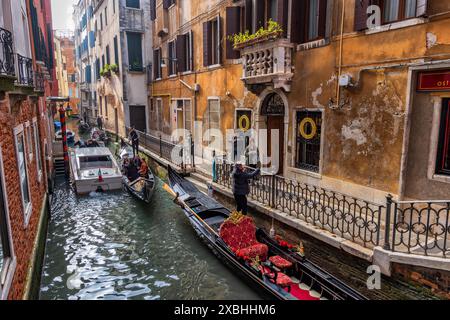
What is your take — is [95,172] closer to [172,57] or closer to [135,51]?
[172,57]

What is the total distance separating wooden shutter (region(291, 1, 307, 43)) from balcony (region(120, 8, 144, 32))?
14.9 metres

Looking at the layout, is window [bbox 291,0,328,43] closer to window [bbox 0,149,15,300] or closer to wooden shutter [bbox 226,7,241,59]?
wooden shutter [bbox 226,7,241,59]

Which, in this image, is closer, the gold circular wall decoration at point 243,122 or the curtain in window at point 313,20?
the curtain in window at point 313,20

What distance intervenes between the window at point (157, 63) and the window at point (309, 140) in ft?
40.6

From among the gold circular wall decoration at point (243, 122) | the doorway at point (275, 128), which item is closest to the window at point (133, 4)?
the gold circular wall decoration at point (243, 122)

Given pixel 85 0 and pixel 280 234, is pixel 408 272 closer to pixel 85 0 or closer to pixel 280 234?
pixel 280 234

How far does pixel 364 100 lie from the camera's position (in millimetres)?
6508

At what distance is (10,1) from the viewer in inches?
220

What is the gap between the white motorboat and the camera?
11388 millimetres

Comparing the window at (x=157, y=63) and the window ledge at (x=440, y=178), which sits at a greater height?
the window at (x=157, y=63)

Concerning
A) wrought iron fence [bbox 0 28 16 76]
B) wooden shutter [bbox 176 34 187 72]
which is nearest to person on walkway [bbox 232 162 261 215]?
wrought iron fence [bbox 0 28 16 76]

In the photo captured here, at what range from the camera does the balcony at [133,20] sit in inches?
786

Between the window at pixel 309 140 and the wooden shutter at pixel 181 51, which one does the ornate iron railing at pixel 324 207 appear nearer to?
the window at pixel 309 140

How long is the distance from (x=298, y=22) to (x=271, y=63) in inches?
44.3
